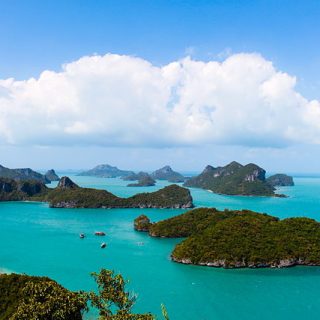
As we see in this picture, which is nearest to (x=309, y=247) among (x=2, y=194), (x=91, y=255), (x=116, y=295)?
(x=91, y=255)

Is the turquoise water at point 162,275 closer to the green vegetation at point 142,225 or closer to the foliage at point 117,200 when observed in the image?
the green vegetation at point 142,225

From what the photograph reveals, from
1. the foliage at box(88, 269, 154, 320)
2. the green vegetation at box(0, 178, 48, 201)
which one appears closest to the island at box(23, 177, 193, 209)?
the green vegetation at box(0, 178, 48, 201)

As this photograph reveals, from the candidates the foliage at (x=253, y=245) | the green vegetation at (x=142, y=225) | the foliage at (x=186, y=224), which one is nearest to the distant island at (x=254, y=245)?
the foliage at (x=253, y=245)

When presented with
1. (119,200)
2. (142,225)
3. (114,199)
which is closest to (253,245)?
(142,225)

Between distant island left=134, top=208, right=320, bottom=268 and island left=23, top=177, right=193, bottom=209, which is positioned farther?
island left=23, top=177, right=193, bottom=209

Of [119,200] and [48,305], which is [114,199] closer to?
[119,200]

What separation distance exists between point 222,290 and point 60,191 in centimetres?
12148

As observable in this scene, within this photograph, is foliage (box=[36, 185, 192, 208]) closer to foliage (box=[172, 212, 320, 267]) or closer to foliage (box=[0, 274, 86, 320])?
foliage (box=[172, 212, 320, 267])

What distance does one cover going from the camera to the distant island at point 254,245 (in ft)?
184

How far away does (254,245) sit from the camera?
193ft

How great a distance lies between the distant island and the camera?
184ft

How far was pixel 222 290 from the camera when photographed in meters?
46.7

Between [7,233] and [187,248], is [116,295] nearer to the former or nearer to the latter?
[187,248]

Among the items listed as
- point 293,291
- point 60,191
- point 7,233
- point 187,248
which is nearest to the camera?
point 293,291
